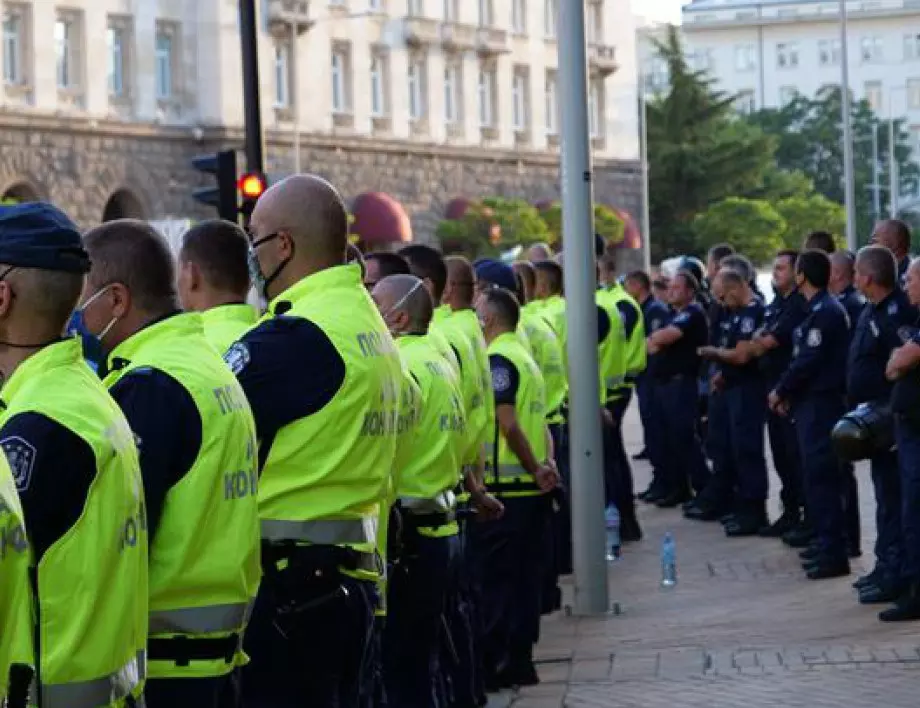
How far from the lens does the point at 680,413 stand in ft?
71.1

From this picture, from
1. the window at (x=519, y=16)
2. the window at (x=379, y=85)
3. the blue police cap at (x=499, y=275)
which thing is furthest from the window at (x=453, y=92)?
the blue police cap at (x=499, y=275)

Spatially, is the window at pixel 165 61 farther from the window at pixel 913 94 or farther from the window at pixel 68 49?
the window at pixel 913 94

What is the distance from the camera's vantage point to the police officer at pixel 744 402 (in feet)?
63.7

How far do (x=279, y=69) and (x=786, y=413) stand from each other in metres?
46.6

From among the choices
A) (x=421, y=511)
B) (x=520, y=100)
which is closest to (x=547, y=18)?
(x=520, y=100)

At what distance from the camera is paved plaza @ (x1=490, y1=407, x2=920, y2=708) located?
1186 centimetres

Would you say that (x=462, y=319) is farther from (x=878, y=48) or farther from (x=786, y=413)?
(x=878, y=48)

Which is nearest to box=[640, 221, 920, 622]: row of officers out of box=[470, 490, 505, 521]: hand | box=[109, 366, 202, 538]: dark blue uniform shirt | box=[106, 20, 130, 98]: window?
box=[470, 490, 505, 521]: hand

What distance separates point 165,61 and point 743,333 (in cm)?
4040

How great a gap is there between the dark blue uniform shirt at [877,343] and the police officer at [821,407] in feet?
5.69

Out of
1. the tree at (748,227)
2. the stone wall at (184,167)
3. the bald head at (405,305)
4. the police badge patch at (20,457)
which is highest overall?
the stone wall at (184,167)

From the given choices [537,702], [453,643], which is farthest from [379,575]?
[537,702]

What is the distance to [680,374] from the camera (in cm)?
A: 2164

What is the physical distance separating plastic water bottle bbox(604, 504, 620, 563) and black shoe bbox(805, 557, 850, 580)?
1871 millimetres
